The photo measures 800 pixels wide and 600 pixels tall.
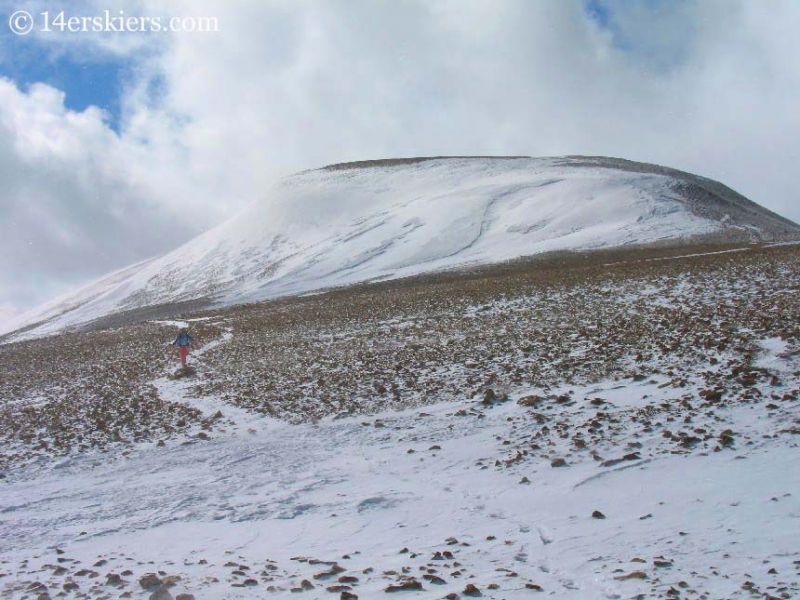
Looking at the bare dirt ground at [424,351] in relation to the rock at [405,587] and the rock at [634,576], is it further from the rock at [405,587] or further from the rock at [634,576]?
the rock at [405,587]

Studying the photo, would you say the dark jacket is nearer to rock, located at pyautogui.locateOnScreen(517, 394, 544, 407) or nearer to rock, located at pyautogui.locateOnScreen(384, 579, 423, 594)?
rock, located at pyautogui.locateOnScreen(517, 394, 544, 407)

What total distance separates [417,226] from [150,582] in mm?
61007

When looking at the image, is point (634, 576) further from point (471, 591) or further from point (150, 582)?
point (150, 582)

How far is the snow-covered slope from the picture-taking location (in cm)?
5359

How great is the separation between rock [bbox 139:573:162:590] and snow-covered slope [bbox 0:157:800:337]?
42.7 meters

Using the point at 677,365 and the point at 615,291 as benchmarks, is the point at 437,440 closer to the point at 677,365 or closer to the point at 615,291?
the point at 677,365

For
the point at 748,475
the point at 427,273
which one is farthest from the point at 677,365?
the point at 427,273

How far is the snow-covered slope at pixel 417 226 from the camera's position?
5359 centimetres

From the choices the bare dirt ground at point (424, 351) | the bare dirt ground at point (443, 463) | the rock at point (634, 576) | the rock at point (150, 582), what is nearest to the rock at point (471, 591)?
the bare dirt ground at point (443, 463)

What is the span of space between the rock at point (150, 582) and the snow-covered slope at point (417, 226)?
4274 centimetres

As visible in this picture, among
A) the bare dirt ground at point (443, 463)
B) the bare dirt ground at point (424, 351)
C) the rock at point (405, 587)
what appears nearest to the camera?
the rock at point (405, 587)

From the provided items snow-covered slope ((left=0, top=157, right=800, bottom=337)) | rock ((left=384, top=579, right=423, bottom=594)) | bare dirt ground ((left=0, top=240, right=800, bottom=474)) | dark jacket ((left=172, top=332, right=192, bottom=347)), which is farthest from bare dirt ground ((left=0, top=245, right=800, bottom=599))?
snow-covered slope ((left=0, top=157, right=800, bottom=337))

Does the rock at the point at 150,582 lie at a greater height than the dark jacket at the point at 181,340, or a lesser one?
lesser

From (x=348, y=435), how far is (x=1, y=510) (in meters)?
6.36
